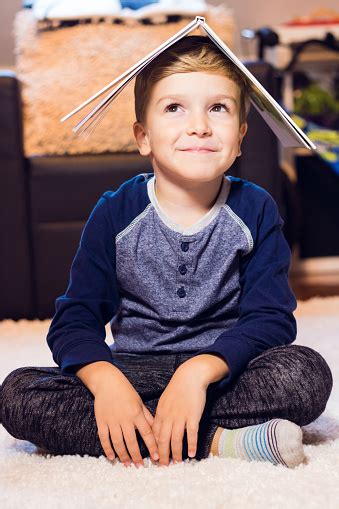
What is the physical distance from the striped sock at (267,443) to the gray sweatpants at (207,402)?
25mm

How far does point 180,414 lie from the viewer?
97 cm

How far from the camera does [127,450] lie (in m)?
1.00

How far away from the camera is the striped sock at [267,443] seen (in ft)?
3.11

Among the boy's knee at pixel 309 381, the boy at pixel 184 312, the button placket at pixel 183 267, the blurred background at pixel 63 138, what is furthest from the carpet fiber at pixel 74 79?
the boy's knee at pixel 309 381

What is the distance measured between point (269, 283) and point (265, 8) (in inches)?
79.0

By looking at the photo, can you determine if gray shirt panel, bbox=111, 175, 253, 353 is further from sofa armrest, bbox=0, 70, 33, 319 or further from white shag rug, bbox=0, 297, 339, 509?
sofa armrest, bbox=0, 70, 33, 319

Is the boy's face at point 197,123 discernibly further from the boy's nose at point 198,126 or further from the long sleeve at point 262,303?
the long sleeve at point 262,303

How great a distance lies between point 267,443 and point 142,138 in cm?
43

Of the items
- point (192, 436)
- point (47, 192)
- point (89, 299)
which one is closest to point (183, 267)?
point (89, 299)

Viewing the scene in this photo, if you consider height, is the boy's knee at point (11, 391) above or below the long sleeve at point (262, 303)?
below

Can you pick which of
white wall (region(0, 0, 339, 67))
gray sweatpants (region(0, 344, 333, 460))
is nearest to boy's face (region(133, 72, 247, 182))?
gray sweatpants (region(0, 344, 333, 460))

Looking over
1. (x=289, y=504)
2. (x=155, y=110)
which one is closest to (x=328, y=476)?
(x=289, y=504)

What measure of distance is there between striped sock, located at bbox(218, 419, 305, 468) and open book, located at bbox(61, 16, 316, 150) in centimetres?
31

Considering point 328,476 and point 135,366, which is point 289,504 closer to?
point 328,476
